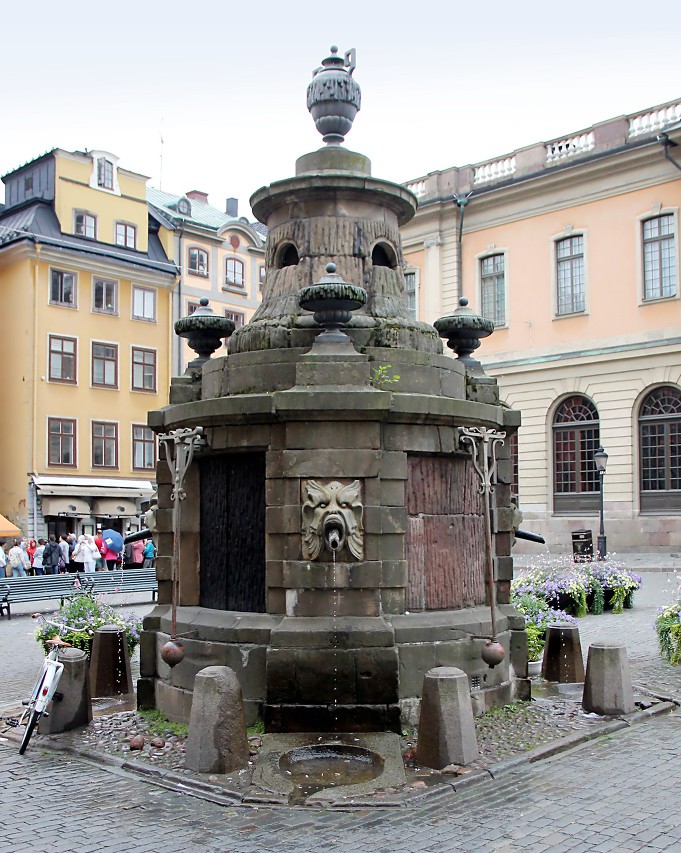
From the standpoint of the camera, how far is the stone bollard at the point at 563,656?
1205 cm

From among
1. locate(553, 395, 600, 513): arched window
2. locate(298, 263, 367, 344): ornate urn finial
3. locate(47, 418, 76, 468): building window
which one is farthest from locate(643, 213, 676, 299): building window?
locate(298, 263, 367, 344): ornate urn finial

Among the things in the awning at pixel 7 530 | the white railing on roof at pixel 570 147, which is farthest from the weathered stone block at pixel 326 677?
the white railing on roof at pixel 570 147

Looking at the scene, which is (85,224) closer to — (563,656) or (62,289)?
(62,289)

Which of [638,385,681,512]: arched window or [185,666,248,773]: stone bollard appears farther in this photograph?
[638,385,681,512]: arched window

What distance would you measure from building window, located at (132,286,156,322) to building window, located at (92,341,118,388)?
198 centimetres

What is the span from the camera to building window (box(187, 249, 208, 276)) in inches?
1839

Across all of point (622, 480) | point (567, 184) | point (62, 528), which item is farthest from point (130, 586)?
point (567, 184)

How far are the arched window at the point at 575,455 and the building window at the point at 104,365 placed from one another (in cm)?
1895

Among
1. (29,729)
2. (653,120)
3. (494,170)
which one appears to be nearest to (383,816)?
(29,729)

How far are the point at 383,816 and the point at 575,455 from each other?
3025 centimetres

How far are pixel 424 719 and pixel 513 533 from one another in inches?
139

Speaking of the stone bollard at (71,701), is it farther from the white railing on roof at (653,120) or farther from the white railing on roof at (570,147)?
the white railing on roof at (570,147)

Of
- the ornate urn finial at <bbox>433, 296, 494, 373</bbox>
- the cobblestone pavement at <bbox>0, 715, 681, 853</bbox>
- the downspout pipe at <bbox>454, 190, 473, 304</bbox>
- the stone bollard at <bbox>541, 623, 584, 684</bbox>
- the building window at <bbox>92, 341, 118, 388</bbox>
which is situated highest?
the downspout pipe at <bbox>454, 190, 473, 304</bbox>

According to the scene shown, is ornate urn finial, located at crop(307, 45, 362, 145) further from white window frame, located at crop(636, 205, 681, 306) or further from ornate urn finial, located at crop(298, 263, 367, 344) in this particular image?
white window frame, located at crop(636, 205, 681, 306)
